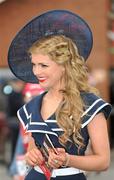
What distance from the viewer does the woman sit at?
248 centimetres

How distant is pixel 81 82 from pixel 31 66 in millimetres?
292

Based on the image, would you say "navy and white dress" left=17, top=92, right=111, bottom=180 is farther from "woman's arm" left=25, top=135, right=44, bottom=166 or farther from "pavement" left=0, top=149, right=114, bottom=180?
"pavement" left=0, top=149, right=114, bottom=180

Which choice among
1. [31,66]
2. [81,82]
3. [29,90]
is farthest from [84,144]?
[29,90]

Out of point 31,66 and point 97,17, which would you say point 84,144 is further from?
point 97,17

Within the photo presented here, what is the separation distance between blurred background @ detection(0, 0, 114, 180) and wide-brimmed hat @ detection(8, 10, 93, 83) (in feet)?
14.2

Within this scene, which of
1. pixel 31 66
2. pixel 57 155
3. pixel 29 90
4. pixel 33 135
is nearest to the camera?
pixel 57 155

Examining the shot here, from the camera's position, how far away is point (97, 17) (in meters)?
7.63

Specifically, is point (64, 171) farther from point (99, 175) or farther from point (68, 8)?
point (68, 8)

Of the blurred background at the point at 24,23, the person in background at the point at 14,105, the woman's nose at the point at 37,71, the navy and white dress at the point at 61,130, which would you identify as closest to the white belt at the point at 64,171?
the navy and white dress at the point at 61,130

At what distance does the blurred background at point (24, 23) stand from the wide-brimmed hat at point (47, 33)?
4.32 m

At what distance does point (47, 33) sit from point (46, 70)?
0.61 ft

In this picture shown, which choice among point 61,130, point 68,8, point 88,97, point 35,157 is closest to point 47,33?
point 88,97

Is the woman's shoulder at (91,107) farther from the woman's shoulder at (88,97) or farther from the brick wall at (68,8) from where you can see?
the brick wall at (68,8)

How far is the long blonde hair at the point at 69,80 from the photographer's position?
248 cm
